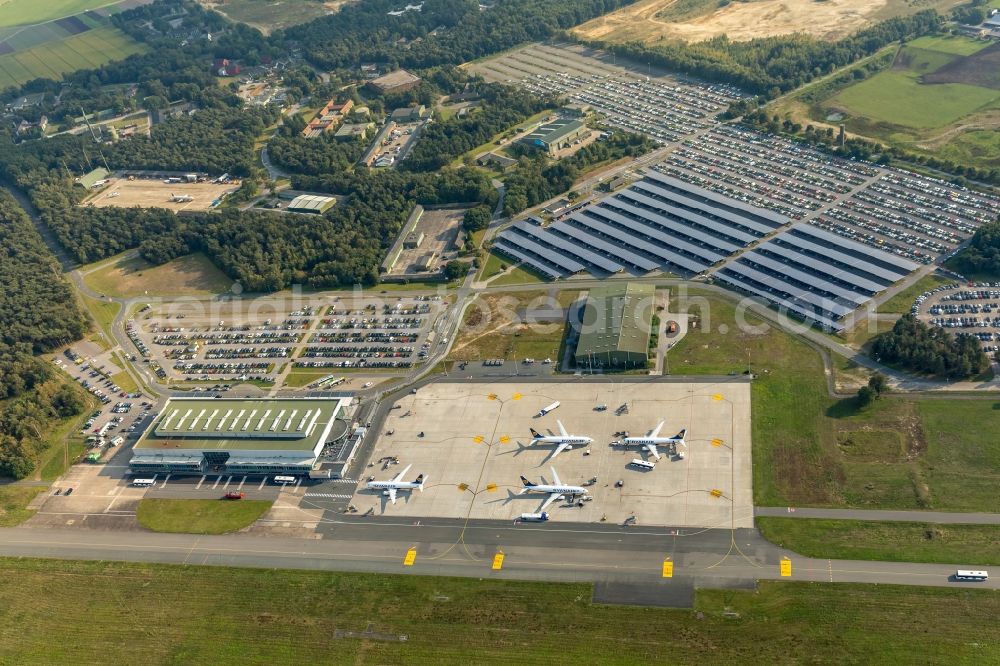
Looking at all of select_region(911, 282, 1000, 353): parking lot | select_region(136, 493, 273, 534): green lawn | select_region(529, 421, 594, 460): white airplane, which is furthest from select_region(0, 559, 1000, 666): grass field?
select_region(911, 282, 1000, 353): parking lot

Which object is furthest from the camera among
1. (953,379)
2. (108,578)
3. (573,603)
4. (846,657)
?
(953,379)

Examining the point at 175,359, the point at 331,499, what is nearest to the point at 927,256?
the point at 331,499

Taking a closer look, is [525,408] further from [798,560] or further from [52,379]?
[52,379]

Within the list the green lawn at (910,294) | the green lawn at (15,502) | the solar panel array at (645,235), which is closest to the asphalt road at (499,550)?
the green lawn at (15,502)

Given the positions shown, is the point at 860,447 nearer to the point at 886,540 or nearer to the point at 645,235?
the point at 886,540

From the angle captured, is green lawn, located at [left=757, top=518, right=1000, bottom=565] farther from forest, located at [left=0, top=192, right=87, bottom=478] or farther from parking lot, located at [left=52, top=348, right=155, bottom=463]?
forest, located at [left=0, top=192, right=87, bottom=478]

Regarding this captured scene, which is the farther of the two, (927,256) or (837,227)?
(837,227)
